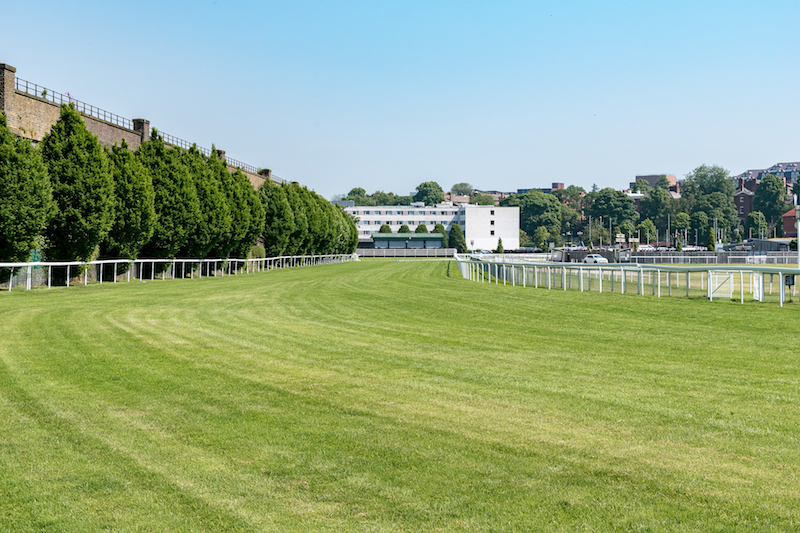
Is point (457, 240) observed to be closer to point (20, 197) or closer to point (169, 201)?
point (169, 201)

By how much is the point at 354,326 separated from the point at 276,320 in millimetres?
2272

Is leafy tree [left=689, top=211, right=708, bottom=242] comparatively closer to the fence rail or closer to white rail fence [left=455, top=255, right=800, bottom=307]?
the fence rail

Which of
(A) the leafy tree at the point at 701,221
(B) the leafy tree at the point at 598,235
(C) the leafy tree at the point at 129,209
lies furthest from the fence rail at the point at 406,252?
(C) the leafy tree at the point at 129,209

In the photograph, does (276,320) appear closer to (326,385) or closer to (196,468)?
(326,385)

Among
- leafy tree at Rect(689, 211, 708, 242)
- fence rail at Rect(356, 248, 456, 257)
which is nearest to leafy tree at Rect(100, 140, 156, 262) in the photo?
fence rail at Rect(356, 248, 456, 257)

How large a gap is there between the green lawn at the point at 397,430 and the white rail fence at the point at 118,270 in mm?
15890

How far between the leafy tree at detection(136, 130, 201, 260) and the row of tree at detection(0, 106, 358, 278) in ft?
0.19

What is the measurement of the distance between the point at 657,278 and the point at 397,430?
69.3 feet

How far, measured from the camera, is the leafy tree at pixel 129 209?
3606 cm

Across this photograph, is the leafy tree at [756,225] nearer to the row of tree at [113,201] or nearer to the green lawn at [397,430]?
the row of tree at [113,201]

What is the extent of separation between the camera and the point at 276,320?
55.8 feet

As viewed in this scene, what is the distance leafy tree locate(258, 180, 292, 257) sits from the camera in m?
64.9

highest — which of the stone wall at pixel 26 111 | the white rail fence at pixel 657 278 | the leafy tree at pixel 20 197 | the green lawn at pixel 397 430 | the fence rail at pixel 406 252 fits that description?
the stone wall at pixel 26 111

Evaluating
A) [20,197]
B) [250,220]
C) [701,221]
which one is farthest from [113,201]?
[701,221]
